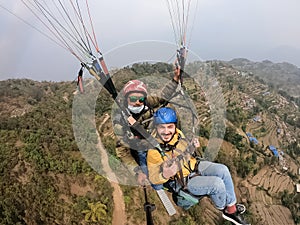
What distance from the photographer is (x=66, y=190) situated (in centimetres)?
1477

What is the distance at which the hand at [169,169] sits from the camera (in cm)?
350

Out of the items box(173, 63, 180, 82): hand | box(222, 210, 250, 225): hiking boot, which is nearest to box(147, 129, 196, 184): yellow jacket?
box(173, 63, 180, 82): hand

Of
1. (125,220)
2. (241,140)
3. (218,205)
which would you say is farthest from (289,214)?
(218,205)

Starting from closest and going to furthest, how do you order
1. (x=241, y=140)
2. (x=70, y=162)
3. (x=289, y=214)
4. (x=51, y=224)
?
(x=51, y=224)
(x=70, y=162)
(x=289, y=214)
(x=241, y=140)

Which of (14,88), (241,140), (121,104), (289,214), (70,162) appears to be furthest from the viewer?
(14,88)

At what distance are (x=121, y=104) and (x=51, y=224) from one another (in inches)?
441

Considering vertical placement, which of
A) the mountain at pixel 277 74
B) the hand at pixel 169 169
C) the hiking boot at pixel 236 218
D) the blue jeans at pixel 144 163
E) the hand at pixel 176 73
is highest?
the mountain at pixel 277 74

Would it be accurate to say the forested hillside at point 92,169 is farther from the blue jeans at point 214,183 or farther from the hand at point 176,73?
the blue jeans at point 214,183

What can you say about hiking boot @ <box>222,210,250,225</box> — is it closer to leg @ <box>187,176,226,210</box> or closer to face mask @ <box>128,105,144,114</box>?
leg @ <box>187,176,226,210</box>

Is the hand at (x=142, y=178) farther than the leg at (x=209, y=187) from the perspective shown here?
Yes

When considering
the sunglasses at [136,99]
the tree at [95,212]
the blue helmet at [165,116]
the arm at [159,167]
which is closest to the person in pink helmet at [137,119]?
the sunglasses at [136,99]

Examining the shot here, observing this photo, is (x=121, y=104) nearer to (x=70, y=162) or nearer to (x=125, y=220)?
(x=125, y=220)

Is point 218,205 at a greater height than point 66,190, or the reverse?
point 218,205

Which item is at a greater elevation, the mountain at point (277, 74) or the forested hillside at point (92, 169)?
the mountain at point (277, 74)
